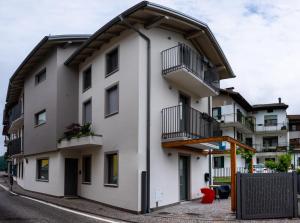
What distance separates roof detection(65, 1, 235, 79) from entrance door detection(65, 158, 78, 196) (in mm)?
5259

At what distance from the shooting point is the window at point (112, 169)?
16375mm

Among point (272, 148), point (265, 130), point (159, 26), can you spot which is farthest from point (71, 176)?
point (265, 130)

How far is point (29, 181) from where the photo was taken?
2503 centimetres

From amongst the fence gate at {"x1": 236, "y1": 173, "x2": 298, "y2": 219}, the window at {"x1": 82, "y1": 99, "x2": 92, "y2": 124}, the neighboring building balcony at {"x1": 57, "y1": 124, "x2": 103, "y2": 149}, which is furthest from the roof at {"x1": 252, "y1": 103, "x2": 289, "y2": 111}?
the fence gate at {"x1": 236, "y1": 173, "x2": 298, "y2": 219}

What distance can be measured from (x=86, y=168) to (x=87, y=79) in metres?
4.60

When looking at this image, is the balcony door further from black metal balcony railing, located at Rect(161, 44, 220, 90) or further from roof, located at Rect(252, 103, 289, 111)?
roof, located at Rect(252, 103, 289, 111)

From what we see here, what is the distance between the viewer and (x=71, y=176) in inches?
805

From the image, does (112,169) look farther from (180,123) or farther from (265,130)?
(265,130)

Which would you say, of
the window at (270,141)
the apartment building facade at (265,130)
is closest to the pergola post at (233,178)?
the apartment building facade at (265,130)

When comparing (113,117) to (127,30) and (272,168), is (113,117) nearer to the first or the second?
(127,30)

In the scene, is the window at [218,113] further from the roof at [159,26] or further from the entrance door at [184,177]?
the entrance door at [184,177]

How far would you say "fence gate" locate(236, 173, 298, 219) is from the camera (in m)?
12.1

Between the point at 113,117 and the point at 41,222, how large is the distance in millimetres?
6135

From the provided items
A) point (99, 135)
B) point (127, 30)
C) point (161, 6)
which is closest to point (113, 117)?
point (99, 135)
